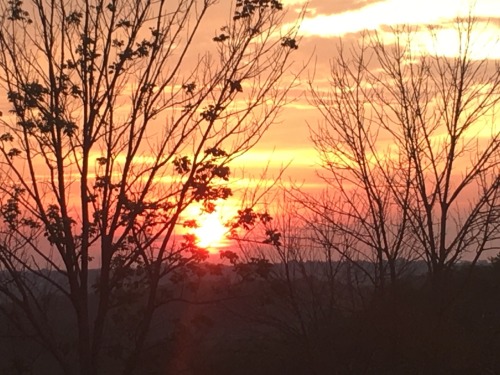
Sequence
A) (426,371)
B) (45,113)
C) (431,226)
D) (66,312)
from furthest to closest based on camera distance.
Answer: (66,312)
(426,371)
(431,226)
(45,113)

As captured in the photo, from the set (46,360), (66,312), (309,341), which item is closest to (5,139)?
(309,341)

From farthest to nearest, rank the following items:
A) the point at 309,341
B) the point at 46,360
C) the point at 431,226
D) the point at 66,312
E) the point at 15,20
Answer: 1. the point at 66,312
2. the point at 46,360
3. the point at 309,341
4. the point at 431,226
5. the point at 15,20

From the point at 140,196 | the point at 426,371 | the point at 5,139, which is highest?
the point at 5,139

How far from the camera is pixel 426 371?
1698cm

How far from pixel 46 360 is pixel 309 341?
2324 centimetres

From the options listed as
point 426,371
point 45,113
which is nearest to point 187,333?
point 45,113

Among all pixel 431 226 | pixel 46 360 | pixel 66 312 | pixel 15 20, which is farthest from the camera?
pixel 66 312

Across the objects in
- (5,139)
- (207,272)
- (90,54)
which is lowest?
(207,272)

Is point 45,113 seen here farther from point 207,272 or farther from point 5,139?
point 207,272

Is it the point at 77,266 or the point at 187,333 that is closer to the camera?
the point at 77,266

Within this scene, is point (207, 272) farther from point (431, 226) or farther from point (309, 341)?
point (309, 341)

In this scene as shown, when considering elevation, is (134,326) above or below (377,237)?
below

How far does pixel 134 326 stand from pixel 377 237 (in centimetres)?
627

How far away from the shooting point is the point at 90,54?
37.4ft
